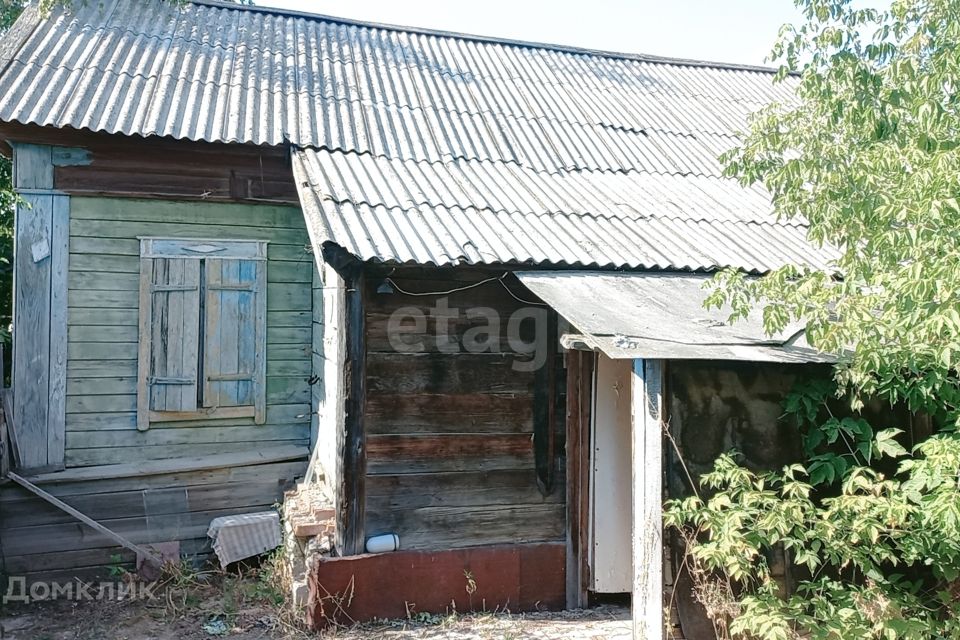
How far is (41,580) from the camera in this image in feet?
20.2

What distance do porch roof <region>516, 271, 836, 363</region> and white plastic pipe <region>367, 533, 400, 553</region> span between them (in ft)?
7.22

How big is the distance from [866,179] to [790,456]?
1845 mm

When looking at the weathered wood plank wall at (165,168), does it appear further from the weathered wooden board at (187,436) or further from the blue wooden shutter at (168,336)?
the weathered wooden board at (187,436)

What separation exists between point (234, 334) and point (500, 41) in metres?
6.21

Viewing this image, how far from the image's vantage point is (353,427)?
517cm

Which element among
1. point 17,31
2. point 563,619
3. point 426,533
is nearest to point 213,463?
point 426,533

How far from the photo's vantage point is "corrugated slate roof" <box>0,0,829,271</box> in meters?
5.64

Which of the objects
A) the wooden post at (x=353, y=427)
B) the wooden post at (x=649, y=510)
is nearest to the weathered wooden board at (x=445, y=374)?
the wooden post at (x=353, y=427)

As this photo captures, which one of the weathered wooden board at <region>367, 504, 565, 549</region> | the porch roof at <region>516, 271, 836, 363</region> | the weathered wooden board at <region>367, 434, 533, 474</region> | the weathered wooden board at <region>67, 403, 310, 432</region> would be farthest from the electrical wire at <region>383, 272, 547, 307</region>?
the weathered wooden board at <region>67, 403, 310, 432</region>

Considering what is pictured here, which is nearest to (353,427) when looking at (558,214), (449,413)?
(449,413)

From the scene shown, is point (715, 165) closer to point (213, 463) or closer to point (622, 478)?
point (622, 478)

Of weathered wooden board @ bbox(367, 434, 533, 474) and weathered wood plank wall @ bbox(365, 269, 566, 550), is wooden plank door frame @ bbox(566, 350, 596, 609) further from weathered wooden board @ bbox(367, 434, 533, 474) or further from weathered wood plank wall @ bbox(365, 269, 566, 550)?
weathered wooden board @ bbox(367, 434, 533, 474)

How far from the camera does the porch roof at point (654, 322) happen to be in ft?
12.6

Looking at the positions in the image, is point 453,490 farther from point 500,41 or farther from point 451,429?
point 500,41
